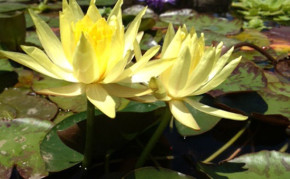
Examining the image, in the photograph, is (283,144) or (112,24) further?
(283,144)

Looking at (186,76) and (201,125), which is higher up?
(186,76)

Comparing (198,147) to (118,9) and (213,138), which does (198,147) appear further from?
(118,9)

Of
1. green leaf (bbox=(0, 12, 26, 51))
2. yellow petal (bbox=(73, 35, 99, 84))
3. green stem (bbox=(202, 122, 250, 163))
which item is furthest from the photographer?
green leaf (bbox=(0, 12, 26, 51))

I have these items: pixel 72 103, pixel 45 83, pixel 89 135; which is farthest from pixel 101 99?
pixel 45 83

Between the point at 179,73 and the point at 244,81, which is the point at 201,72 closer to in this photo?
the point at 179,73

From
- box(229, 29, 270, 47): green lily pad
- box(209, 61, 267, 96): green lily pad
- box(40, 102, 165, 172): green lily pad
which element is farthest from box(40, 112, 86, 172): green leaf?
box(229, 29, 270, 47): green lily pad

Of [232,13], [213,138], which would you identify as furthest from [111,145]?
[232,13]

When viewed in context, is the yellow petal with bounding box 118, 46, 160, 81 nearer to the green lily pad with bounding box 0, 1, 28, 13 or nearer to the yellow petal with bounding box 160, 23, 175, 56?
the yellow petal with bounding box 160, 23, 175, 56
